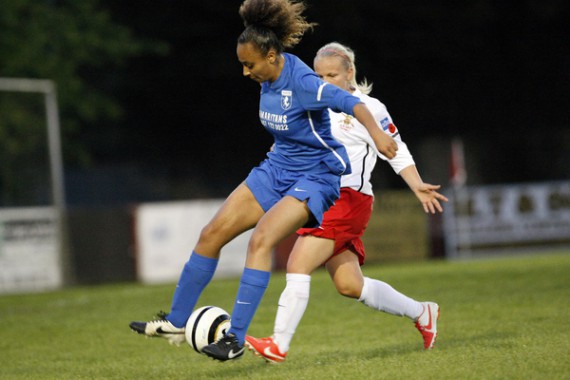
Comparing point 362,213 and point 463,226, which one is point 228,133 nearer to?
point 463,226

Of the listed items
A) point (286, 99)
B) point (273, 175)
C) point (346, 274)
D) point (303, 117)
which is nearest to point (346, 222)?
point (346, 274)

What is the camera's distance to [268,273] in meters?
5.86

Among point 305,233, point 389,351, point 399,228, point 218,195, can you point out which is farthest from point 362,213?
point 218,195

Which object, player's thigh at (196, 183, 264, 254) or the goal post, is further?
the goal post

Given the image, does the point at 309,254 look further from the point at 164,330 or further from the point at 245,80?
the point at 245,80

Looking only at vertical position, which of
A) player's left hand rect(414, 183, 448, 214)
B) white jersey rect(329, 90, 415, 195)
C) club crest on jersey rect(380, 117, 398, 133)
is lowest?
player's left hand rect(414, 183, 448, 214)

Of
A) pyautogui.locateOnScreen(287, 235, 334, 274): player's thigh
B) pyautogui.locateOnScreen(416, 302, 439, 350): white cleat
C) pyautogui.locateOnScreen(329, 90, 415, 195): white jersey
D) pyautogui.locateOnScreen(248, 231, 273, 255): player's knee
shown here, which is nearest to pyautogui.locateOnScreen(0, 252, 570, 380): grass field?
pyautogui.locateOnScreen(416, 302, 439, 350): white cleat

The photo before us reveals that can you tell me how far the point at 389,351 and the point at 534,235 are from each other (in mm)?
15322

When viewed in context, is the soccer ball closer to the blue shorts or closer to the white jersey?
the blue shorts

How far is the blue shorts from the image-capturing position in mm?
5871

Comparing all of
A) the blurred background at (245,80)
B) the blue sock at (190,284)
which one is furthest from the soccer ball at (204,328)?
the blurred background at (245,80)

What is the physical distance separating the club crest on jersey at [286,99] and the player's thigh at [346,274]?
127 centimetres

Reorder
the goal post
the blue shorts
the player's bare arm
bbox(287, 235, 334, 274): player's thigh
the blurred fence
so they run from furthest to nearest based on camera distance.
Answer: the goal post
the blurred fence
bbox(287, 235, 334, 274): player's thigh
the blue shorts
the player's bare arm

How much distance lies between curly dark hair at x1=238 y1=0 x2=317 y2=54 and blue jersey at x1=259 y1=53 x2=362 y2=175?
14cm
